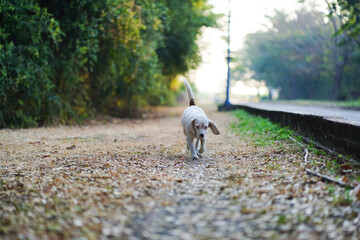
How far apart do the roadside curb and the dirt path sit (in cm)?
61

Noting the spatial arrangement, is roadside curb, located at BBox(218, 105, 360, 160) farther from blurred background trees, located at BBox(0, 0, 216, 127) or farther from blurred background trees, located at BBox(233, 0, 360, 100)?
blurred background trees, located at BBox(0, 0, 216, 127)

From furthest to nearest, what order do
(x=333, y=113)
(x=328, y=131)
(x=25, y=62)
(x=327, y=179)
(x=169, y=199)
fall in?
(x=333, y=113) → (x=25, y=62) → (x=328, y=131) → (x=327, y=179) → (x=169, y=199)

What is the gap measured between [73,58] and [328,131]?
34.1 ft

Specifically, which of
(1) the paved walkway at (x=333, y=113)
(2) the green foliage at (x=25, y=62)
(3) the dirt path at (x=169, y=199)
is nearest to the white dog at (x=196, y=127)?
(3) the dirt path at (x=169, y=199)

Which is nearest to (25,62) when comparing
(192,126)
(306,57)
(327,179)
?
(192,126)

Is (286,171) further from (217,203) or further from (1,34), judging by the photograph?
(1,34)

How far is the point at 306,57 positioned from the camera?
35406 millimetres

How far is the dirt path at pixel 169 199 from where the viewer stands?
3342mm

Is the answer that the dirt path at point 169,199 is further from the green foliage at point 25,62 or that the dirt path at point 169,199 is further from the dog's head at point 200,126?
the green foliage at point 25,62

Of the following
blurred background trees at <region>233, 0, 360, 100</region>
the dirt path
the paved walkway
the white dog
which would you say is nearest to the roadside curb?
the paved walkway

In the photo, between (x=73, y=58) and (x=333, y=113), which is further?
(x=73, y=58)

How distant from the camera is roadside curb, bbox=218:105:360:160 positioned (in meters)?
5.02

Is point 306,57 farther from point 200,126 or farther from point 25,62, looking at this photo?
point 200,126

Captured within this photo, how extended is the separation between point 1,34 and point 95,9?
397 cm
